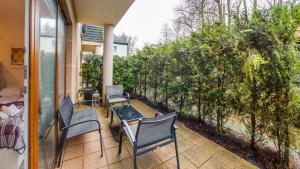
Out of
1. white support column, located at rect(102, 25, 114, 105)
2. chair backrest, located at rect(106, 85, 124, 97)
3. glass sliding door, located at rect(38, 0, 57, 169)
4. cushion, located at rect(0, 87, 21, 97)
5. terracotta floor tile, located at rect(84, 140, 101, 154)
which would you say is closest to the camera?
glass sliding door, located at rect(38, 0, 57, 169)

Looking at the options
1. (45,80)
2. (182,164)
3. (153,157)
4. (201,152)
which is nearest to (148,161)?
(153,157)

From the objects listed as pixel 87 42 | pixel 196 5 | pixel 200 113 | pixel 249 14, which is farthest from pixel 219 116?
pixel 87 42

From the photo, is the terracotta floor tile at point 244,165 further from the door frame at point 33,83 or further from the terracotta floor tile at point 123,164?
the door frame at point 33,83

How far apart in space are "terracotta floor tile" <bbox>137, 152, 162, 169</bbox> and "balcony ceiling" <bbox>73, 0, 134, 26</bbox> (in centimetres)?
323

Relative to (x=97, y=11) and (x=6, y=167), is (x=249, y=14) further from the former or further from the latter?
(x=6, y=167)

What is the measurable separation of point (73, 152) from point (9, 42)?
3910 millimetres

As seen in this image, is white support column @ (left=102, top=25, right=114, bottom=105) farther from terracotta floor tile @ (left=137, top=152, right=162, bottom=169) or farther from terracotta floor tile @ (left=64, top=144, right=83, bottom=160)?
terracotta floor tile @ (left=137, top=152, right=162, bottom=169)

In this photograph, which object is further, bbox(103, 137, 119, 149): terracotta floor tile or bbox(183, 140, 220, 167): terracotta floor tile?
bbox(103, 137, 119, 149): terracotta floor tile

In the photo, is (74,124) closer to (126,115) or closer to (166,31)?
(126,115)

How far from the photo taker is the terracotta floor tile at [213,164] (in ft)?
6.88

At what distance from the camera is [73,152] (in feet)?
7.72

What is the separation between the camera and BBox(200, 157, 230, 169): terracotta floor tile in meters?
2.10

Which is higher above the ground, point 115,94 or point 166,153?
point 115,94

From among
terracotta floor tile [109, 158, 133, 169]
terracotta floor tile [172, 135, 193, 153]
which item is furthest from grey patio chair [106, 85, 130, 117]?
terracotta floor tile [109, 158, 133, 169]
